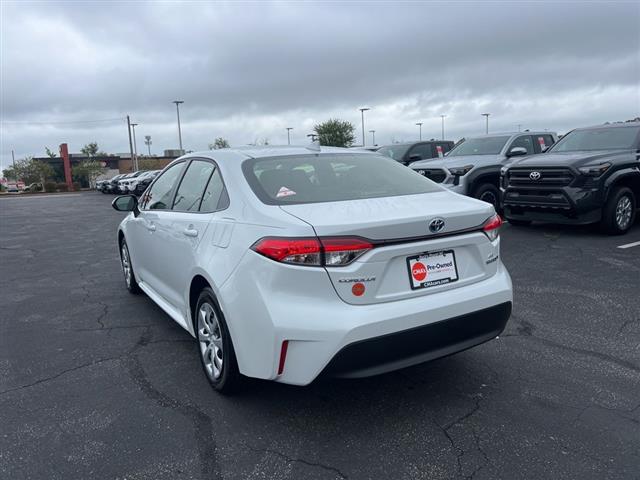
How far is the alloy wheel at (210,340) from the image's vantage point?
11.1ft

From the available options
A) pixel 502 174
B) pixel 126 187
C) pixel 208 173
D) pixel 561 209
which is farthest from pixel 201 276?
pixel 126 187

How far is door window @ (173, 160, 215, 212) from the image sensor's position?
3.90 m

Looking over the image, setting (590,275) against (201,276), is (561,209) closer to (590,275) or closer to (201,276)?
(590,275)

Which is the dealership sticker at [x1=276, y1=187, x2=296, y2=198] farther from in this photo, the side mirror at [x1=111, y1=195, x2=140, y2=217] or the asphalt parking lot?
the side mirror at [x1=111, y1=195, x2=140, y2=217]

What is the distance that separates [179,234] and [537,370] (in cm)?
275

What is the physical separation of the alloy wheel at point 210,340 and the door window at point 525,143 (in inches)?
376

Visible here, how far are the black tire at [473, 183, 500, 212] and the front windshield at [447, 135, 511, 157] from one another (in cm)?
103

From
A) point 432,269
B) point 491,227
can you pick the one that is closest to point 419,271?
point 432,269

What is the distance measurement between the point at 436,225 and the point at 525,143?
31.9 feet

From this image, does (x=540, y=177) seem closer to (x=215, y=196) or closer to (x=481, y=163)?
(x=481, y=163)

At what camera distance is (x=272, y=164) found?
3654 millimetres

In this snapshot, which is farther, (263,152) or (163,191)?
(163,191)

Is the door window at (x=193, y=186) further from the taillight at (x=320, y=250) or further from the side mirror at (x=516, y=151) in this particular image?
the side mirror at (x=516, y=151)

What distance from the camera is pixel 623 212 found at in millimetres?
8516
